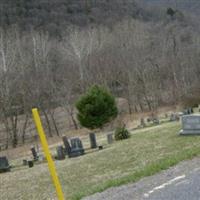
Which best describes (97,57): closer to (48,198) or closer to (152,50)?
(152,50)

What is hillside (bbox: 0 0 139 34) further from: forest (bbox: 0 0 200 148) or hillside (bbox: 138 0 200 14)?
hillside (bbox: 138 0 200 14)

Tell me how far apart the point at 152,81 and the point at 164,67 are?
505cm

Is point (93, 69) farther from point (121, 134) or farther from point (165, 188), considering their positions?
point (165, 188)

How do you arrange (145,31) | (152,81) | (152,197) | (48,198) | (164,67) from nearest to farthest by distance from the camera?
(152,197)
(48,198)
(152,81)
(164,67)
(145,31)

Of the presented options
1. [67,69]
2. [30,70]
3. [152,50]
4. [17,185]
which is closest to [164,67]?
[152,50]

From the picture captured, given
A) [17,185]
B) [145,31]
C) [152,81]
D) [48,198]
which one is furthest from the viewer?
[145,31]

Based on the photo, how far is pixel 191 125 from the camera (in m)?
15.3

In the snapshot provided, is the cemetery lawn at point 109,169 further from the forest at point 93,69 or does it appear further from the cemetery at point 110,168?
the forest at point 93,69

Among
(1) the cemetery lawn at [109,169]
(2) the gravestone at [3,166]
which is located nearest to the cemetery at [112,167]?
(1) the cemetery lawn at [109,169]

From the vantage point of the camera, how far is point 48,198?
34.3ft

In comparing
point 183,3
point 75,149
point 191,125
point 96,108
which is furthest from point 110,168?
point 183,3

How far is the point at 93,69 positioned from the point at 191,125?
43466 millimetres

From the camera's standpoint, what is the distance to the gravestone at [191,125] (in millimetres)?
15185

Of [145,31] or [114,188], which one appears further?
[145,31]
